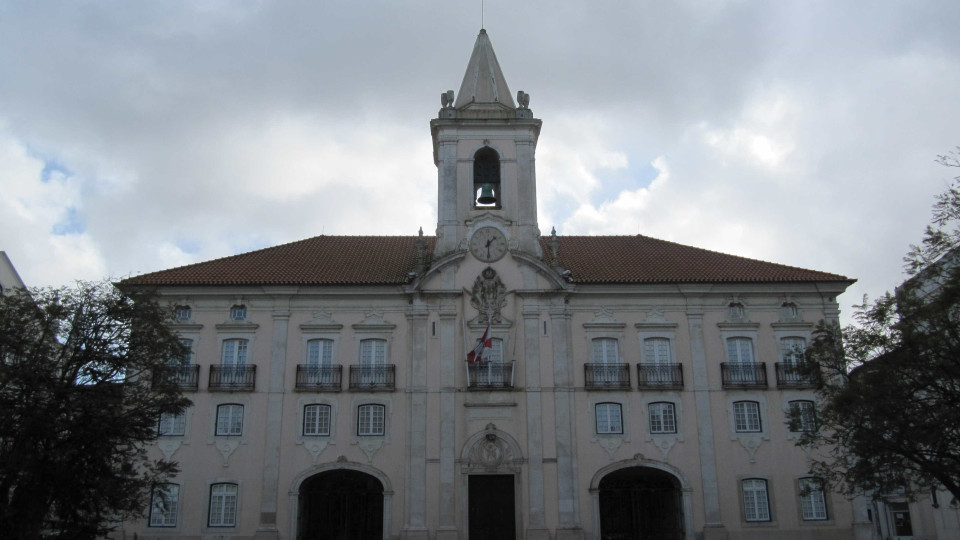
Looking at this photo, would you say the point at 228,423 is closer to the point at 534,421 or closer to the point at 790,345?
the point at 534,421

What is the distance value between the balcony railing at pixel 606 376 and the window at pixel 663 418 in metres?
1.23

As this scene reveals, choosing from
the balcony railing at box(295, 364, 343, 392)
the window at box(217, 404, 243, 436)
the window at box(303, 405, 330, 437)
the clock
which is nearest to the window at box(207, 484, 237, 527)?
the window at box(217, 404, 243, 436)

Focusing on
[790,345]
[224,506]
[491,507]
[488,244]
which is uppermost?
[488,244]

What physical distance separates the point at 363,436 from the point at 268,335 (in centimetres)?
493

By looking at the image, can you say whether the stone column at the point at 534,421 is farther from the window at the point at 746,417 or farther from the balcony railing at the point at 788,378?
the balcony railing at the point at 788,378

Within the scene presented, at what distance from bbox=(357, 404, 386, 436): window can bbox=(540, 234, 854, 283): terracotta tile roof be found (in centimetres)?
829

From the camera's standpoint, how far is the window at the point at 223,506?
86.4 feet

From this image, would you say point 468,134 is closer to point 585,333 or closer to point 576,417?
point 585,333

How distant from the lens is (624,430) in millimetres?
27453

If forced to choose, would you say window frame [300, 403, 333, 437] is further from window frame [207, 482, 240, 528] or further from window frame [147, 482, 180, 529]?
window frame [147, 482, 180, 529]

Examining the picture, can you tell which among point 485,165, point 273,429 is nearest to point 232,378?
point 273,429

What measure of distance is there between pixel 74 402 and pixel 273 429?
33.3 feet

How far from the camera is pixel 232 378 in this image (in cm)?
2775

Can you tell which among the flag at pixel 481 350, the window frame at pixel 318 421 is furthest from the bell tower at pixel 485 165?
the window frame at pixel 318 421
